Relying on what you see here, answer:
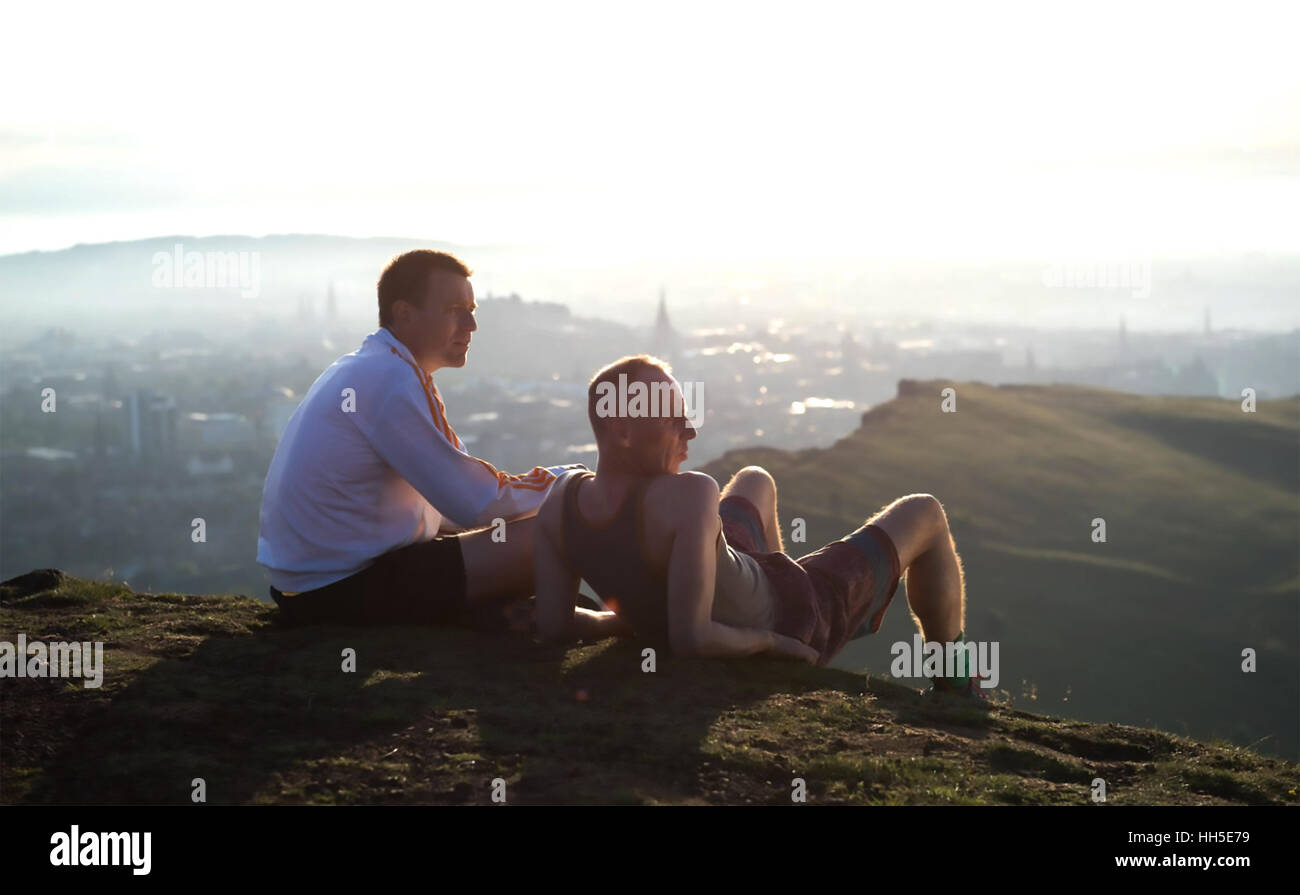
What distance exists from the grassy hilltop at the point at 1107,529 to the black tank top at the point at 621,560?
13741mm

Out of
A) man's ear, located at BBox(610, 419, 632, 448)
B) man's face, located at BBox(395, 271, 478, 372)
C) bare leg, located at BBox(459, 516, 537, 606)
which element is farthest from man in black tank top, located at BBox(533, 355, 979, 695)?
man's face, located at BBox(395, 271, 478, 372)

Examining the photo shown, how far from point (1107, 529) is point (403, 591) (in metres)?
40.4

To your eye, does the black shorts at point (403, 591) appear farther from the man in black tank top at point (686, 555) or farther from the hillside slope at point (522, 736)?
the man in black tank top at point (686, 555)

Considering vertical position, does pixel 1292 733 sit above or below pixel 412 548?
below

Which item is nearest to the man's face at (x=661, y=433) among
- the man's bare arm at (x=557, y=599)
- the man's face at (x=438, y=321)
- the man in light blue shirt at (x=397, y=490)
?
the man's bare arm at (x=557, y=599)

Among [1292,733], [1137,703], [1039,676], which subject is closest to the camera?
[1292,733]

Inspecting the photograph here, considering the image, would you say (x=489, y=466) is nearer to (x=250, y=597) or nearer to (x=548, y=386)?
(x=250, y=597)

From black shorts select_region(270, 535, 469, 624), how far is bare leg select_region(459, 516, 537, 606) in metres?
0.05

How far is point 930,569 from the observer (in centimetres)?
675

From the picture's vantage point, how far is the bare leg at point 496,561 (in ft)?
21.7

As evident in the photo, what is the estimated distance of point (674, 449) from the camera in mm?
5785

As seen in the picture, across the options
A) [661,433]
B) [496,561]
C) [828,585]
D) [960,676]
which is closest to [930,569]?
[960,676]
